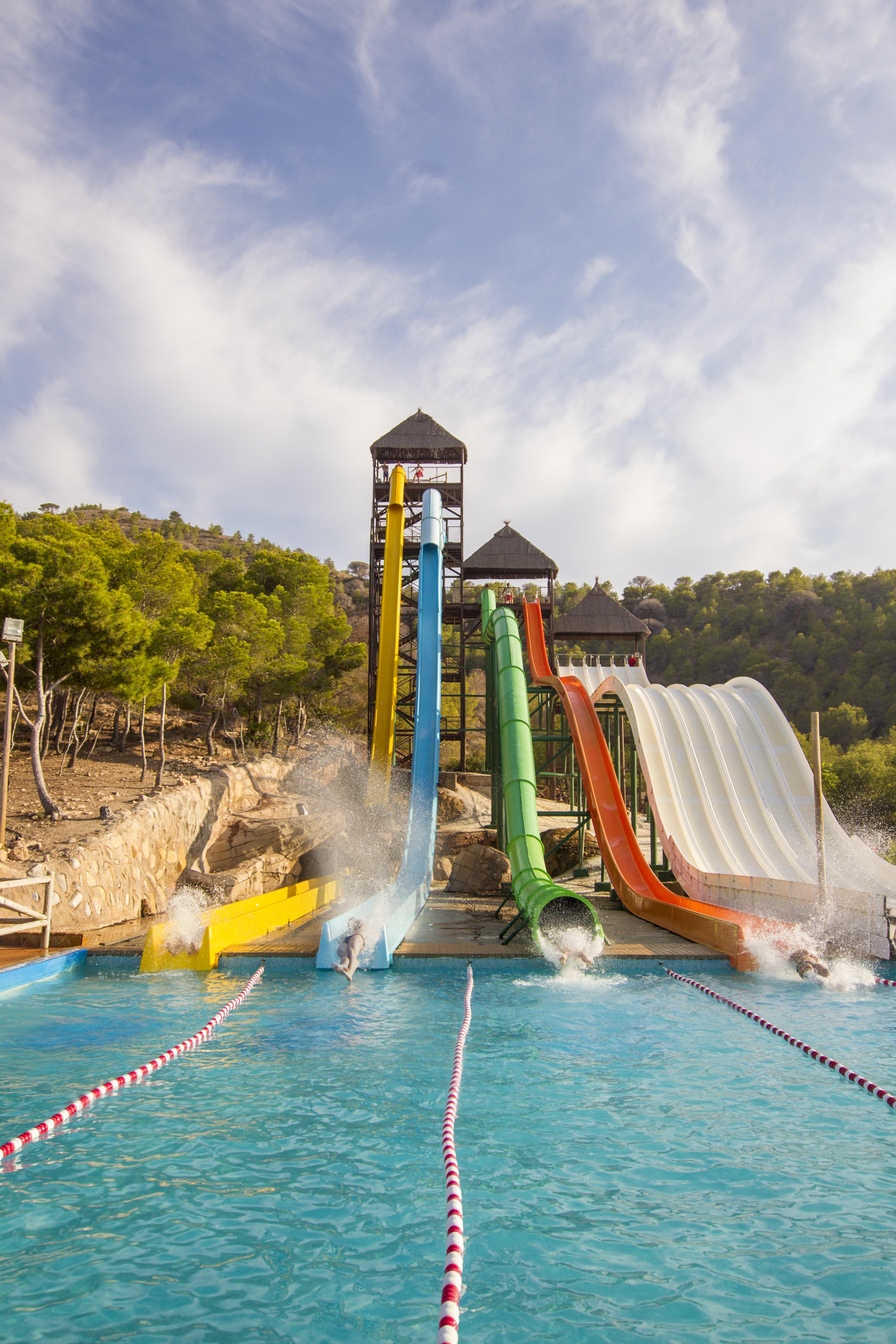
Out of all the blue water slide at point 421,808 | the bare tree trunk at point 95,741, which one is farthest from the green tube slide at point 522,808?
the bare tree trunk at point 95,741

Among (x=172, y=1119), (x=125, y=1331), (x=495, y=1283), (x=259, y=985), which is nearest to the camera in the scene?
(x=125, y=1331)

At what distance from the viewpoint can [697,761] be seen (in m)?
13.9

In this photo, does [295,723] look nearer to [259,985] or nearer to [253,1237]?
[259,985]

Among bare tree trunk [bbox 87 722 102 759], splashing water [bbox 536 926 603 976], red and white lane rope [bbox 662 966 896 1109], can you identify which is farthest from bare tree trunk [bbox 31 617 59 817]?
red and white lane rope [bbox 662 966 896 1109]

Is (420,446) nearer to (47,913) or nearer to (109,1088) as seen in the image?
(47,913)

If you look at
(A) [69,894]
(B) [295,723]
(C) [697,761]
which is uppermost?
(B) [295,723]

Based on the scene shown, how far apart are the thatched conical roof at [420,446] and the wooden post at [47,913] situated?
62.3 ft

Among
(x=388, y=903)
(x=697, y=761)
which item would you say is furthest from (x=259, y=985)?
(x=697, y=761)

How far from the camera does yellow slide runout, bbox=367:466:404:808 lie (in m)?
15.8

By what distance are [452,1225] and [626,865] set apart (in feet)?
30.9

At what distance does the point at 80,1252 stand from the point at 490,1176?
5.75ft

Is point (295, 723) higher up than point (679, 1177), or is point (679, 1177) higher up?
point (295, 723)

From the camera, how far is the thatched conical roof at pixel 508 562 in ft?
84.9

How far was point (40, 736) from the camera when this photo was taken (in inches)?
535
